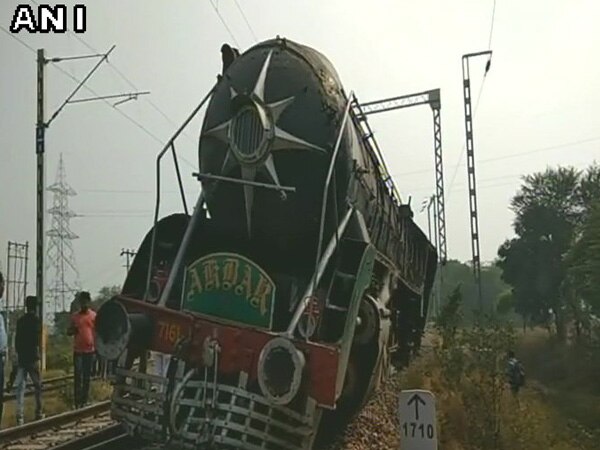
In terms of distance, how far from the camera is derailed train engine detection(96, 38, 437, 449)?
20.5ft

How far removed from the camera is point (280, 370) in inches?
241

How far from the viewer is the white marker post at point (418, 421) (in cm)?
598

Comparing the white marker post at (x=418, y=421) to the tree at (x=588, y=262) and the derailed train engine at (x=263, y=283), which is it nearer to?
the derailed train engine at (x=263, y=283)

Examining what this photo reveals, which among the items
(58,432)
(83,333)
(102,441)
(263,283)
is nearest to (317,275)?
(263,283)

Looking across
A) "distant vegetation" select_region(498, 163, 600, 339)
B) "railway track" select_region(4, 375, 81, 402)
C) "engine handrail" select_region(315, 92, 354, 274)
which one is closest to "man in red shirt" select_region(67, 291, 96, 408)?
"railway track" select_region(4, 375, 81, 402)

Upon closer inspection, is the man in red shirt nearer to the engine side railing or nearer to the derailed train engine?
the derailed train engine

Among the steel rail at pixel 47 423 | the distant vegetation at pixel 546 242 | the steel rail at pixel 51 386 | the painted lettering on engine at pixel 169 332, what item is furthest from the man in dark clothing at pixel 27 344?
the distant vegetation at pixel 546 242

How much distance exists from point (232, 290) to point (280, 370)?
3.85 feet

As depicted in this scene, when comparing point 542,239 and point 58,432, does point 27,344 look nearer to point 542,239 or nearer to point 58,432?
point 58,432

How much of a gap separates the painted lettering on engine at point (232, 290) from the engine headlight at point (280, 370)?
732 mm

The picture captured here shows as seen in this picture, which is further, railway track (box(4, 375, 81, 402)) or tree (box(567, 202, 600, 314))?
tree (box(567, 202, 600, 314))

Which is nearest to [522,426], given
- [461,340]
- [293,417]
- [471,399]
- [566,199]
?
[471,399]

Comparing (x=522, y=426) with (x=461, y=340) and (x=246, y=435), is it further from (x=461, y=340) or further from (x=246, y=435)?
(x=246, y=435)

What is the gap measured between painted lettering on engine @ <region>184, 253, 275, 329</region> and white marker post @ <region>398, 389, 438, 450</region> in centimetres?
147
